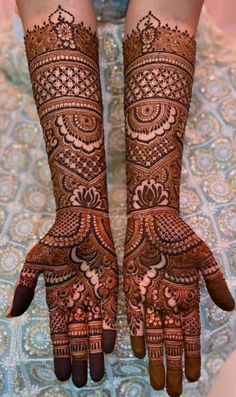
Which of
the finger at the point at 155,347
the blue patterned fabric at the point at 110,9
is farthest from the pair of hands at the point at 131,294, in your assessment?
the blue patterned fabric at the point at 110,9

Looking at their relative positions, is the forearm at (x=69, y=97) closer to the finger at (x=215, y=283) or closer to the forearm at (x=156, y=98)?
the forearm at (x=156, y=98)

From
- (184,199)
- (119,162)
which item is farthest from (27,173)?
(184,199)

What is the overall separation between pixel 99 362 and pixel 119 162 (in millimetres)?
397

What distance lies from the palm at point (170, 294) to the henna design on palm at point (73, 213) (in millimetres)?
37

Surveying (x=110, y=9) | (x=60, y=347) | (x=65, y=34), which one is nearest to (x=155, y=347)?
(x=60, y=347)


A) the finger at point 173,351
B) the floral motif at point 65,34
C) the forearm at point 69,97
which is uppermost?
the floral motif at point 65,34

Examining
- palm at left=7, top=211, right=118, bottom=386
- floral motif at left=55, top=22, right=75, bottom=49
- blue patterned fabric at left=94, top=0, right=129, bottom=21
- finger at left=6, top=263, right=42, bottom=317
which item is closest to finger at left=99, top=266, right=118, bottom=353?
palm at left=7, top=211, right=118, bottom=386

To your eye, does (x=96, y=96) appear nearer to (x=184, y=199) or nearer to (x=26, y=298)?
(x=184, y=199)

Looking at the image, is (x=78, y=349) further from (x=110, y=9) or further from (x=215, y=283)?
(x=110, y=9)

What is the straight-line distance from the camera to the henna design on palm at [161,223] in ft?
3.15

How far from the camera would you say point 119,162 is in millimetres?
1218

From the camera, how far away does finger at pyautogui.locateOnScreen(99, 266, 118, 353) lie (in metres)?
0.95

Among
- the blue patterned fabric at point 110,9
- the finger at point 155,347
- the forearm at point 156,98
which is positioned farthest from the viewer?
the blue patterned fabric at point 110,9

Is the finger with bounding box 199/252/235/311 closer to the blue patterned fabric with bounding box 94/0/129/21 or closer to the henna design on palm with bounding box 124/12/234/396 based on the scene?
the henna design on palm with bounding box 124/12/234/396
